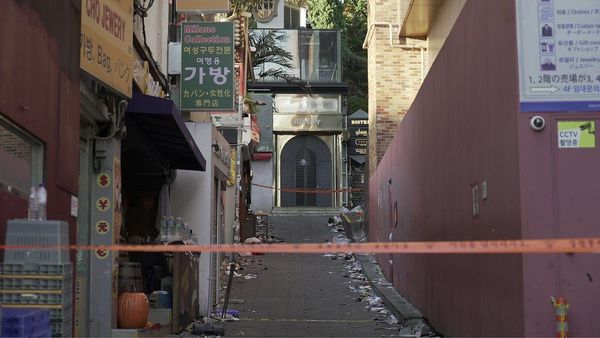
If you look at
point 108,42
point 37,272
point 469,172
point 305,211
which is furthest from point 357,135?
point 37,272

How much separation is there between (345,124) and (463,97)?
30007 millimetres

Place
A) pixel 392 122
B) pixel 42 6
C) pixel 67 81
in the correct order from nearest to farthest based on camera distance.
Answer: pixel 42 6 < pixel 67 81 < pixel 392 122

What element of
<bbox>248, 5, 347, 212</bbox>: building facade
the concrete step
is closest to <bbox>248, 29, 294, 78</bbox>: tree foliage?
<bbox>248, 5, 347, 212</bbox>: building facade

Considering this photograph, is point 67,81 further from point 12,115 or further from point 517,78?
point 517,78

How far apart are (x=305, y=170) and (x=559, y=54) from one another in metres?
31.9

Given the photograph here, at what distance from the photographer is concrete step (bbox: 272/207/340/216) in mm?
35438

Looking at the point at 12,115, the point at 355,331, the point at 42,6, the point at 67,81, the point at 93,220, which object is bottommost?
the point at 355,331

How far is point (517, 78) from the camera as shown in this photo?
6.97 meters

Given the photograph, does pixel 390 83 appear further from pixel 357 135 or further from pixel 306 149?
pixel 357 135

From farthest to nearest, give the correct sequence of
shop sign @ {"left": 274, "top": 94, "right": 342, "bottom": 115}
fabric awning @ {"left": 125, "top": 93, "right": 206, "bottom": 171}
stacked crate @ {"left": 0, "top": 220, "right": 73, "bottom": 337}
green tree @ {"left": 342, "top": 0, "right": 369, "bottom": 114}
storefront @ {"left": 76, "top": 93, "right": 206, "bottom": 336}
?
green tree @ {"left": 342, "top": 0, "right": 369, "bottom": 114} < shop sign @ {"left": 274, "top": 94, "right": 342, "bottom": 115} < fabric awning @ {"left": 125, "top": 93, "right": 206, "bottom": 171} < storefront @ {"left": 76, "top": 93, "right": 206, "bottom": 336} < stacked crate @ {"left": 0, "top": 220, "right": 73, "bottom": 337}

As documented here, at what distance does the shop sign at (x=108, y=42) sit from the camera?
812cm

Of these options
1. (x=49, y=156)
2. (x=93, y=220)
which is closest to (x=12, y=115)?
(x=49, y=156)

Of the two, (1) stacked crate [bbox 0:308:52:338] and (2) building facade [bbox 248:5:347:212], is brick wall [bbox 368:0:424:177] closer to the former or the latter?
(2) building facade [bbox 248:5:347:212]

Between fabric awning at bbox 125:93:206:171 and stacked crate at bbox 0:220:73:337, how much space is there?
5034 millimetres
